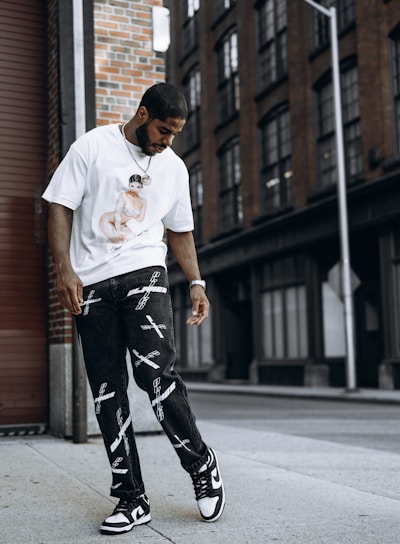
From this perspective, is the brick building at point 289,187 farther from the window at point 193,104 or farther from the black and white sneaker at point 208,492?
the black and white sneaker at point 208,492

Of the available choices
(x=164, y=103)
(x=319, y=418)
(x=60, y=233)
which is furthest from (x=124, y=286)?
(x=319, y=418)

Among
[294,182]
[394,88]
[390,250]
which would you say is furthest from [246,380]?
[394,88]

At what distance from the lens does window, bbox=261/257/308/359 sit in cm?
2144

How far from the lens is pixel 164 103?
3363mm

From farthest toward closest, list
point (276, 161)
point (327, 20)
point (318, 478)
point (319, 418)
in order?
point (276, 161), point (327, 20), point (319, 418), point (318, 478)

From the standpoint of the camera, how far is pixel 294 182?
21562mm

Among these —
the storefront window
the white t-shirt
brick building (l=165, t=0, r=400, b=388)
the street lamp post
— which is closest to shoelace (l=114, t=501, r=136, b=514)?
the white t-shirt

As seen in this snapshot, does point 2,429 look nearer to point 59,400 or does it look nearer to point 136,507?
point 59,400

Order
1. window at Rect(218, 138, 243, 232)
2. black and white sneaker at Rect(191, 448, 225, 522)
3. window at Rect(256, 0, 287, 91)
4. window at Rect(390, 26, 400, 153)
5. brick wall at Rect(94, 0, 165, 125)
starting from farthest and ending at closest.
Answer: window at Rect(218, 138, 243, 232), window at Rect(256, 0, 287, 91), window at Rect(390, 26, 400, 153), brick wall at Rect(94, 0, 165, 125), black and white sneaker at Rect(191, 448, 225, 522)

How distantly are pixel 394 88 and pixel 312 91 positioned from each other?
10.7 feet

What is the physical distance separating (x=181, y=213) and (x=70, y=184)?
597mm

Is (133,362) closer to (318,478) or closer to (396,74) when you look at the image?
(318,478)

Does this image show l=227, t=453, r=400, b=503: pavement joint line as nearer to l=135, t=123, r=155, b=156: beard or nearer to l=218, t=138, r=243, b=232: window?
l=135, t=123, r=155, b=156: beard

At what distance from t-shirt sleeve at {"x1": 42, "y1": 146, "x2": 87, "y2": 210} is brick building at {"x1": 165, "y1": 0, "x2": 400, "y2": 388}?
552 inches
